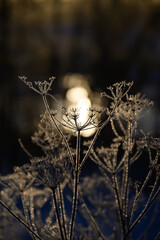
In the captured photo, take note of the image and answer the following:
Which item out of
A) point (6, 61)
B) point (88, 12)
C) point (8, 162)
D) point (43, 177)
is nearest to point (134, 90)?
point (88, 12)

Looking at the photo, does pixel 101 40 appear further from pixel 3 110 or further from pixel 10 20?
pixel 3 110

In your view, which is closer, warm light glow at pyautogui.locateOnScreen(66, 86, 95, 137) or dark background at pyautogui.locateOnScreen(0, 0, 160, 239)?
warm light glow at pyautogui.locateOnScreen(66, 86, 95, 137)

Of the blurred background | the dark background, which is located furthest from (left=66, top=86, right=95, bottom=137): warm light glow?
the dark background

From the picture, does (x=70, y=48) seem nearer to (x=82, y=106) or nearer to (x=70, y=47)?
(x=70, y=47)

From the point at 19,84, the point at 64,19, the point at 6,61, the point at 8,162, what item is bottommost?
the point at 8,162

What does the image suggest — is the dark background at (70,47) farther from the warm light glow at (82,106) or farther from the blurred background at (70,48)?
the warm light glow at (82,106)

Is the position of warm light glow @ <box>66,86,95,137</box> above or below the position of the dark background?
below

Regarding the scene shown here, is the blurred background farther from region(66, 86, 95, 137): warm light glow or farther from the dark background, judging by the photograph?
region(66, 86, 95, 137): warm light glow

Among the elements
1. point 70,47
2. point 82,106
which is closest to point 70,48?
point 70,47

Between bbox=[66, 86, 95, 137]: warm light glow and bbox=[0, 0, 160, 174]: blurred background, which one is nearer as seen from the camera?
bbox=[66, 86, 95, 137]: warm light glow
